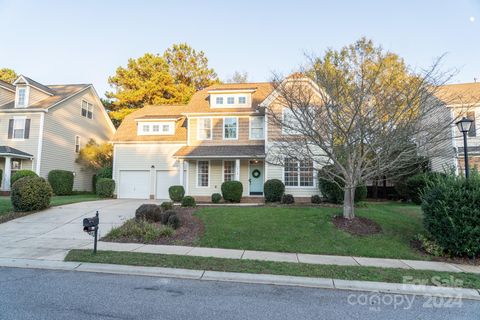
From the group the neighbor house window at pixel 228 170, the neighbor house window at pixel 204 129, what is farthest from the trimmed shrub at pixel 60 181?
the neighbor house window at pixel 228 170

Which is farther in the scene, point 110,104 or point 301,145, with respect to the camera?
point 110,104

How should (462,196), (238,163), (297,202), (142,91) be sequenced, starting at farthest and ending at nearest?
1. (142,91)
2. (238,163)
3. (297,202)
4. (462,196)

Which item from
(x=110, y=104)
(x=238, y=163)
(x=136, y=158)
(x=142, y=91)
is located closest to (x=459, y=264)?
(x=238, y=163)

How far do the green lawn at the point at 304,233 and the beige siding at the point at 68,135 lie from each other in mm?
15381

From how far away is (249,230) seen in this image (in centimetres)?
910

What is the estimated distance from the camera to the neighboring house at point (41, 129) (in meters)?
19.6

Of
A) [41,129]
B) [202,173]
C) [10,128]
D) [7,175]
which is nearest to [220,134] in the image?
[202,173]

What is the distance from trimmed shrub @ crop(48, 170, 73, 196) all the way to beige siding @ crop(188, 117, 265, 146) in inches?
391

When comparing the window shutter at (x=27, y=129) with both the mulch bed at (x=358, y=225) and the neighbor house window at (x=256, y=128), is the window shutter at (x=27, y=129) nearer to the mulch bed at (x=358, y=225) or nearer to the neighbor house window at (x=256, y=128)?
the neighbor house window at (x=256, y=128)

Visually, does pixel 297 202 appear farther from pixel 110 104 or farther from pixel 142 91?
pixel 110 104

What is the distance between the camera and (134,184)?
19906mm

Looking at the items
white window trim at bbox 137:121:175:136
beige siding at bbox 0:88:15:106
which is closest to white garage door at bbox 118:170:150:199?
white window trim at bbox 137:121:175:136

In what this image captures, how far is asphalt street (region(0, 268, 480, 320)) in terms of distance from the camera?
392 cm

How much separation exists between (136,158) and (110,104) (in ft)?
50.3
